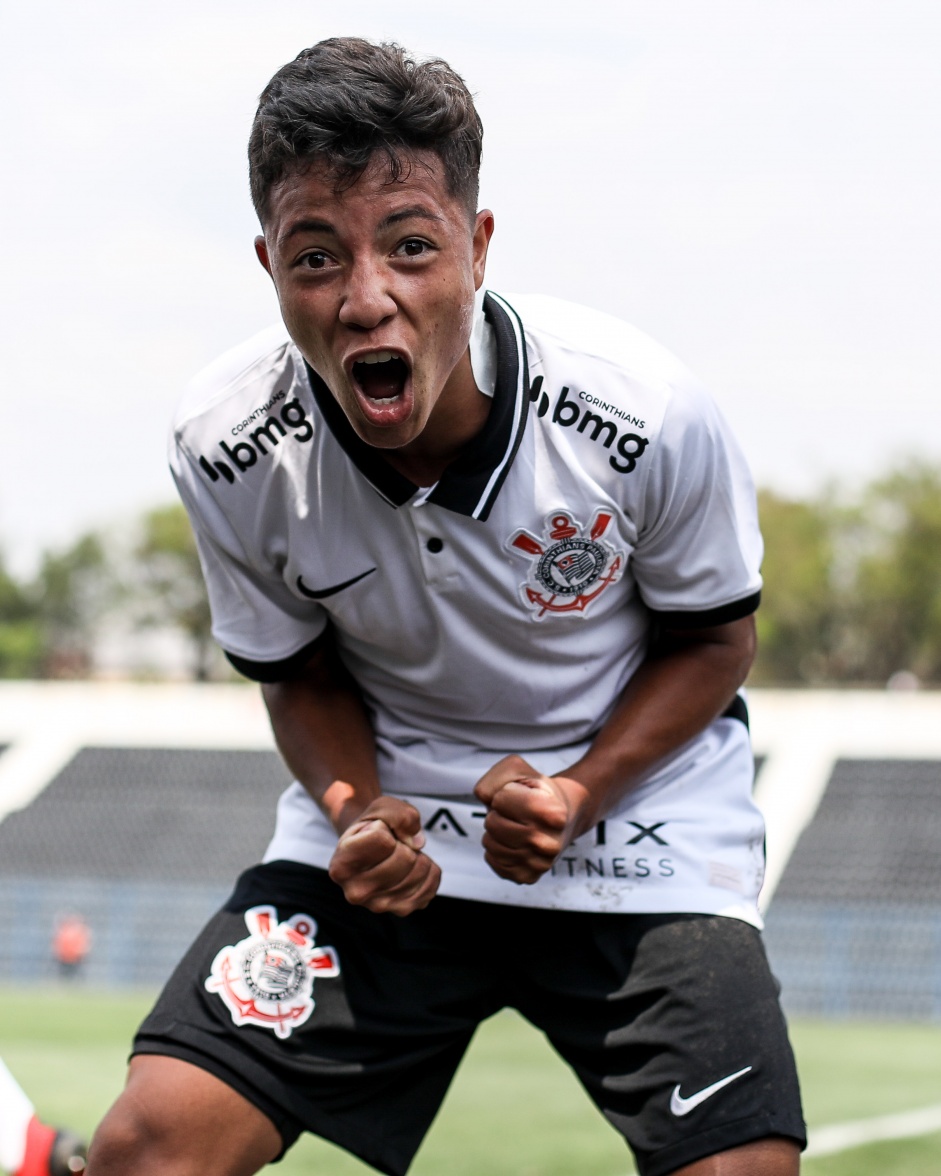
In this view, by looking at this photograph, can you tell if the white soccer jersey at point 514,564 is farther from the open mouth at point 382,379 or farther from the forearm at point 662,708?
the open mouth at point 382,379

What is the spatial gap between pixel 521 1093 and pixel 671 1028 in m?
6.18

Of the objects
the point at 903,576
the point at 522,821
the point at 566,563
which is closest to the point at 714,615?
the point at 566,563

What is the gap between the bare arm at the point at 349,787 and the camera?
9.04ft

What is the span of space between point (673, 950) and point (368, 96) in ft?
5.24

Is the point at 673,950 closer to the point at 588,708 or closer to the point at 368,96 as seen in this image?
the point at 588,708

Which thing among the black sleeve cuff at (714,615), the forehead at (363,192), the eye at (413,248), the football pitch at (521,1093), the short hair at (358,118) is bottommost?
the football pitch at (521,1093)

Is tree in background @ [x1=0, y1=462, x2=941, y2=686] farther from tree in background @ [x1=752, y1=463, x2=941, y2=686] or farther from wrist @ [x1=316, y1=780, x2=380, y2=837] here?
wrist @ [x1=316, y1=780, x2=380, y2=837]

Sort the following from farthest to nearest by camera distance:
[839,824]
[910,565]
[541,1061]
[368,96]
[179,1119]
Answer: [910,565] < [839,824] < [541,1061] < [179,1119] < [368,96]

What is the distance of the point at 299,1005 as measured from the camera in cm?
304

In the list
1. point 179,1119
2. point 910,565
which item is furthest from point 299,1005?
point 910,565

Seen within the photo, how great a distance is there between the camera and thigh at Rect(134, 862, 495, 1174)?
2986 mm

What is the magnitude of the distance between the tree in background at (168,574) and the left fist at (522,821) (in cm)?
7432

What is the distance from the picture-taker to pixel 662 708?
312cm

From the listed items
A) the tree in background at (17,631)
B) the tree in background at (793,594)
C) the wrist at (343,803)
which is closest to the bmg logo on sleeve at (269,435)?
the wrist at (343,803)
